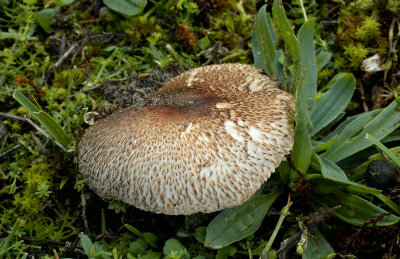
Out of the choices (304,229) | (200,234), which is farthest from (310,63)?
(200,234)

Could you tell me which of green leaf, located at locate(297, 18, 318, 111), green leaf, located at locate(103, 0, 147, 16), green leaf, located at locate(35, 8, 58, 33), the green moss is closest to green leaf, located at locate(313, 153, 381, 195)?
green leaf, located at locate(297, 18, 318, 111)

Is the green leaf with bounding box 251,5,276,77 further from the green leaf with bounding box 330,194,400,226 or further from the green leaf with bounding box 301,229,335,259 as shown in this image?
the green leaf with bounding box 301,229,335,259

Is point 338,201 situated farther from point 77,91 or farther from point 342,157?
point 77,91

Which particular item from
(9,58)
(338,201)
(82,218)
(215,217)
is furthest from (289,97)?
(9,58)

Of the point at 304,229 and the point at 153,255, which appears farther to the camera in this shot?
the point at 153,255

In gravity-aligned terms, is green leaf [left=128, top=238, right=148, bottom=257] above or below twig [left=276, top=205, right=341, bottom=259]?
below

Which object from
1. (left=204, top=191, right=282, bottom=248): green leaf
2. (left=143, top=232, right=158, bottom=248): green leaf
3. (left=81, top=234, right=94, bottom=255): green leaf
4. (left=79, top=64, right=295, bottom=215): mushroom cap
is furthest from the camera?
(left=143, top=232, right=158, bottom=248): green leaf

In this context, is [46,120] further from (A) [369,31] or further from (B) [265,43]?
(A) [369,31]
